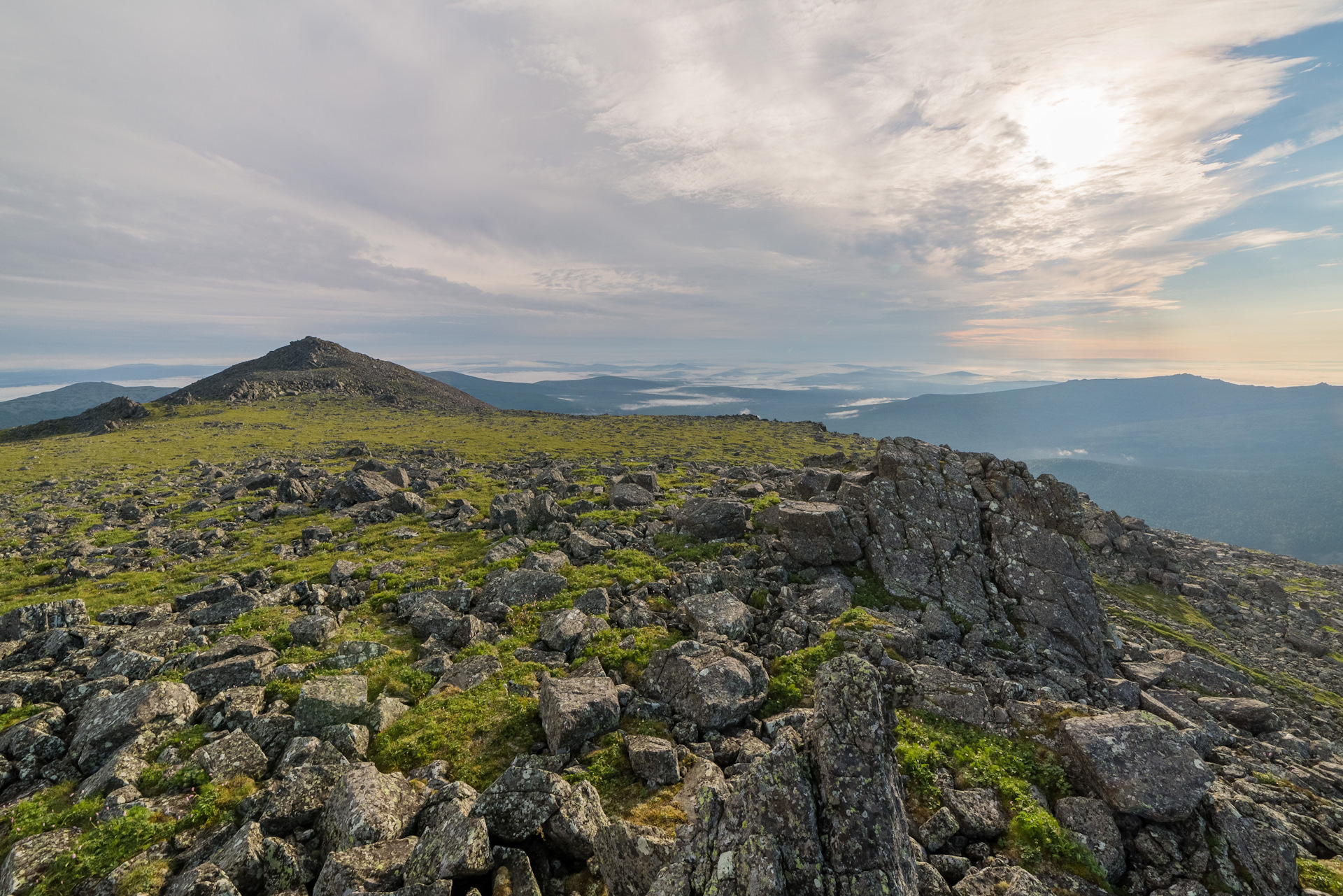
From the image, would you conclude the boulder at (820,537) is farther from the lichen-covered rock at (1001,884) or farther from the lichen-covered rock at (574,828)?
the lichen-covered rock at (574,828)

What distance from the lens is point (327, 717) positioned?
13781 mm

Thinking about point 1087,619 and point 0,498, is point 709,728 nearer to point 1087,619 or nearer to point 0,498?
point 1087,619

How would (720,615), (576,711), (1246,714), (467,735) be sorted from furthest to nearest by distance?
(720,615)
(1246,714)
(467,735)
(576,711)

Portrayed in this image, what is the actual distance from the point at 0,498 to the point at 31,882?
67.2 metres

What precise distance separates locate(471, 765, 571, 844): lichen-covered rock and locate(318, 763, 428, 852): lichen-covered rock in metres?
1.84

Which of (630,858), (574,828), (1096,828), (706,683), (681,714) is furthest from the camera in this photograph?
(706,683)

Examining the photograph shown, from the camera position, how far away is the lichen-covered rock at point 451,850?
28.1ft

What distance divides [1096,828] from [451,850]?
13481 mm

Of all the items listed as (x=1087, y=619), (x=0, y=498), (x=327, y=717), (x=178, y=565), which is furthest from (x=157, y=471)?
(x=1087, y=619)

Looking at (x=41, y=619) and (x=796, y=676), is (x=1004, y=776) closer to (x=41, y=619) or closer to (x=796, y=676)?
(x=796, y=676)

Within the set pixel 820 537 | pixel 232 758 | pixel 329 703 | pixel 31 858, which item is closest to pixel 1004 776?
pixel 820 537

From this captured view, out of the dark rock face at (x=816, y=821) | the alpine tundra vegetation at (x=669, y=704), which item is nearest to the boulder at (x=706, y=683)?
the alpine tundra vegetation at (x=669, y=704)

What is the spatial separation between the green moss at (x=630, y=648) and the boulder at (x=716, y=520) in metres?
10.0

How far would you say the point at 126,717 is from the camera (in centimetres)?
1289
